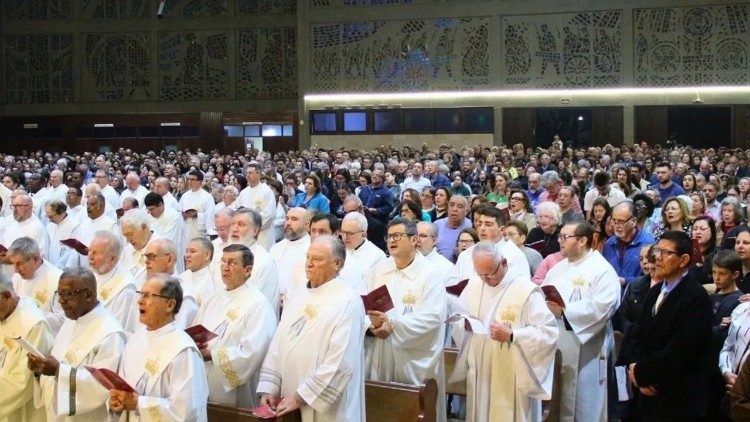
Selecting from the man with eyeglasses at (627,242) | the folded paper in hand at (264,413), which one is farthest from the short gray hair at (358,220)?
the folded paper in hand at (264,413)

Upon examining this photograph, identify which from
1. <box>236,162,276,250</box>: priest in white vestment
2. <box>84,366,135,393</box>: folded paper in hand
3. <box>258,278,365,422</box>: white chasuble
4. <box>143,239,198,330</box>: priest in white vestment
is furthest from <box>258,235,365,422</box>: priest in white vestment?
<box>236,162,276,250</box>: priest in white vestment

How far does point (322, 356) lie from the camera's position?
211 inches

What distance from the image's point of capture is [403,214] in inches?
385

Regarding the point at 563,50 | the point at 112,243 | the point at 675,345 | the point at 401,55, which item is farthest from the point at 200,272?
the point at 401,55

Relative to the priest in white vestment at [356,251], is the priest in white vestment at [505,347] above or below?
below

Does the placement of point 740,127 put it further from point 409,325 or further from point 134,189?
point 409,325

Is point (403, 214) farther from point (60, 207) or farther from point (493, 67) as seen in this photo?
point (493, 67)

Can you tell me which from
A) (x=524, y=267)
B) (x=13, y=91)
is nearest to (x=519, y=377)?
(x=524, y=267)

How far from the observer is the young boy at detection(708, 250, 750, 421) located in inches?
220

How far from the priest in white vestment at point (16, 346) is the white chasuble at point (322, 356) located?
151cm

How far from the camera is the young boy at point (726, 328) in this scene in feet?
18.3

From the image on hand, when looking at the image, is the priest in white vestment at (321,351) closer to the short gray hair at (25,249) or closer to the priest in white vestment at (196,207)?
the short gray hair at (25,249)

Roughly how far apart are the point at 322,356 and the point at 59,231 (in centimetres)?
706

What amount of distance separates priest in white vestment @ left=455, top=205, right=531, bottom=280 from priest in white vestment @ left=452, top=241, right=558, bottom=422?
134 cm
